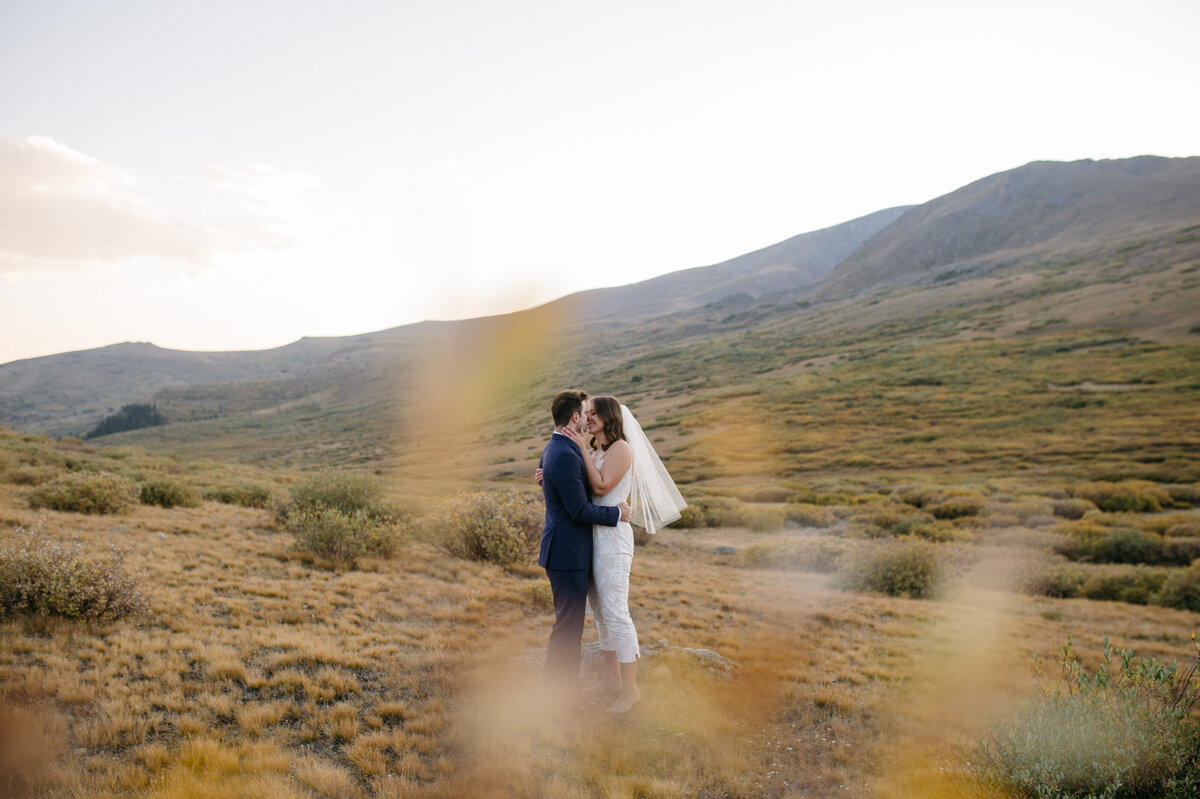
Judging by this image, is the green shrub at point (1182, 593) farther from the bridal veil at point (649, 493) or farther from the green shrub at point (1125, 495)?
the bridal veil at point (649, 493)

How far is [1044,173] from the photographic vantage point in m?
155

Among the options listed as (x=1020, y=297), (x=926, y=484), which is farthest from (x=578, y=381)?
(x=926, y=484)

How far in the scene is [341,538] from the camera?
33.5 ft

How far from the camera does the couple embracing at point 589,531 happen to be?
14.9 feet

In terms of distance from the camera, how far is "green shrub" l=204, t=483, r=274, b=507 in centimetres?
1719

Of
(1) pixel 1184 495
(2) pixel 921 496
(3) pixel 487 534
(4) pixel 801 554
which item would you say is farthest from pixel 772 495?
(3) pixel 487 534

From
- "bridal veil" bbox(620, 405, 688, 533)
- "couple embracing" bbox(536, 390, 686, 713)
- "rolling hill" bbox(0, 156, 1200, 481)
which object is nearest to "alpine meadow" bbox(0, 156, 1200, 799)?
"couple embracing" bbox(536, 390, 686, 713)

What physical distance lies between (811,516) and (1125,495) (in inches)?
476

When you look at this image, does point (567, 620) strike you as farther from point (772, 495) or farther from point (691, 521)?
point (772, 495)

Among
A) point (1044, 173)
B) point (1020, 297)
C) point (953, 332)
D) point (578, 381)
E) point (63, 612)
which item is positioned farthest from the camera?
point (1044, 173)

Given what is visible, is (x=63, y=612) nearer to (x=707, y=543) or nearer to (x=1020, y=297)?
(x=707, y=543)

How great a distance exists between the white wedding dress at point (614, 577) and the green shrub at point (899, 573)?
382 inches

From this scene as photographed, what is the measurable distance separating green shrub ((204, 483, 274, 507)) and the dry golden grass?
25.9 ft

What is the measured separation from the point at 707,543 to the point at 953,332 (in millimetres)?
66018
